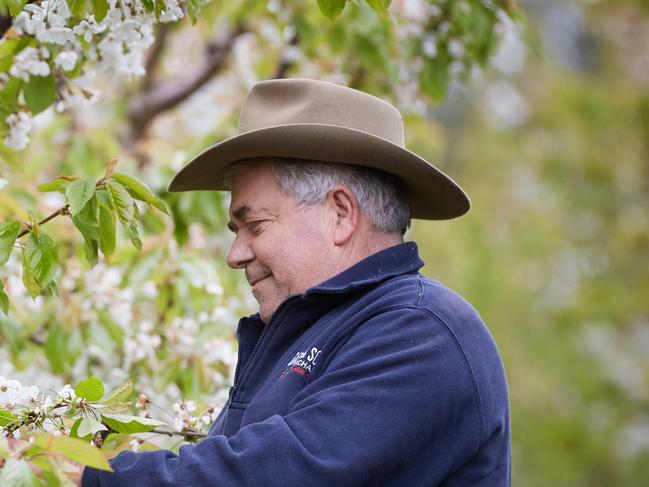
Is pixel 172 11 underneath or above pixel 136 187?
above

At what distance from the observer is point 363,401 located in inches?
79.9

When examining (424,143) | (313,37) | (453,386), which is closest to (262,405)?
(453,386)

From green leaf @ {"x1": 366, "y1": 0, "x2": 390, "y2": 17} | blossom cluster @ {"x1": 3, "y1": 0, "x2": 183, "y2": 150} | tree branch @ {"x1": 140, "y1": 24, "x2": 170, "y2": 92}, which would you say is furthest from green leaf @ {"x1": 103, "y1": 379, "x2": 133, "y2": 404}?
tree branch @ {"x1": 140, "y1": 24, "x2": 170, "y2": 92}

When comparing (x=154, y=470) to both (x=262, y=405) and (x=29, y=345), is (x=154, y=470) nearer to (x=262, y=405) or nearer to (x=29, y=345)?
(x=262, y=405)

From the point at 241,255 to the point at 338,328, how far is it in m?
0.44

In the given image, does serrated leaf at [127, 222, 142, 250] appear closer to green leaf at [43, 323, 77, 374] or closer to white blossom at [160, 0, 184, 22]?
white blossom at [160, 0, 184, 22]

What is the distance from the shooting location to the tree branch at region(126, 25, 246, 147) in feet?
20.6

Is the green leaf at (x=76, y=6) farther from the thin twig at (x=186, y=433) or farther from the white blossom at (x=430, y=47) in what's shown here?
the white blossom at (x=430, y=47)

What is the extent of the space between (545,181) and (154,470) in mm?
13090

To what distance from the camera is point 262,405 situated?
228 cm

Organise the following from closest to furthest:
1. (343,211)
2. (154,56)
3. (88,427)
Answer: (88,427) < (343,211) < (154,56)

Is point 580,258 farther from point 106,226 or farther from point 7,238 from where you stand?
point 7,238

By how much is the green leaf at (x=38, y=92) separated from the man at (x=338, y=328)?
461 millimetres

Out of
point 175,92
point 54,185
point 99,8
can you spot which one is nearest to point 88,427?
point 54,185
